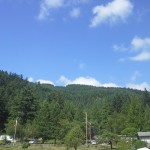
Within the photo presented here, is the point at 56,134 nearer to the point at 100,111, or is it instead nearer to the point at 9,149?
the point at 9,149

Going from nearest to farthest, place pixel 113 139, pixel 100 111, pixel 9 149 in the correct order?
pixel 9 149
pixel 113 139
pixel 100 111

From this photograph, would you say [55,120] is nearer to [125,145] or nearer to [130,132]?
[130,132]

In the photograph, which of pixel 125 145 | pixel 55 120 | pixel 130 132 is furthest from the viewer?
pixel 55 120

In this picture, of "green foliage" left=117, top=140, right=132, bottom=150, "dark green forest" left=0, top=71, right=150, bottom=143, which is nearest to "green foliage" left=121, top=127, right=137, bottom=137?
"dark green forest" left=0, top=71, right=150, bottom=143

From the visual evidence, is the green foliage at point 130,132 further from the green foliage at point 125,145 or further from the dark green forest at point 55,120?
the green foliage at point 125,145

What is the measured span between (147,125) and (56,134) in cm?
2289

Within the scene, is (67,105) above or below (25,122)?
above

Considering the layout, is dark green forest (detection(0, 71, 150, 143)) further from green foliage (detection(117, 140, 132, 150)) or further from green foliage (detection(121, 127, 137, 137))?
green foliage (detection(117, 140, 132, 150))

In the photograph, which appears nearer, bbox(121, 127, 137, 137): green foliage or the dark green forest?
bbox(121, 127, 137, 137): green foliage

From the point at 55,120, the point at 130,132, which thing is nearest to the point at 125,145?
the point at 130,132

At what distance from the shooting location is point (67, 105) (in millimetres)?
122688

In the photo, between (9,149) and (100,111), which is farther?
(100,111)

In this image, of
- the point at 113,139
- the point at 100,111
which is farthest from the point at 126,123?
the point at 100,111

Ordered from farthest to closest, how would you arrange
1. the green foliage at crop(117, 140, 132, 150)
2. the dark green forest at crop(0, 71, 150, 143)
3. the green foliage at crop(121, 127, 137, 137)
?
the dark green forest at crop(0, 71, 150, 143) → the green foliage at crop(121, 127, 137, 137) → the green foliage at crop(117, 140, 132, 150)
